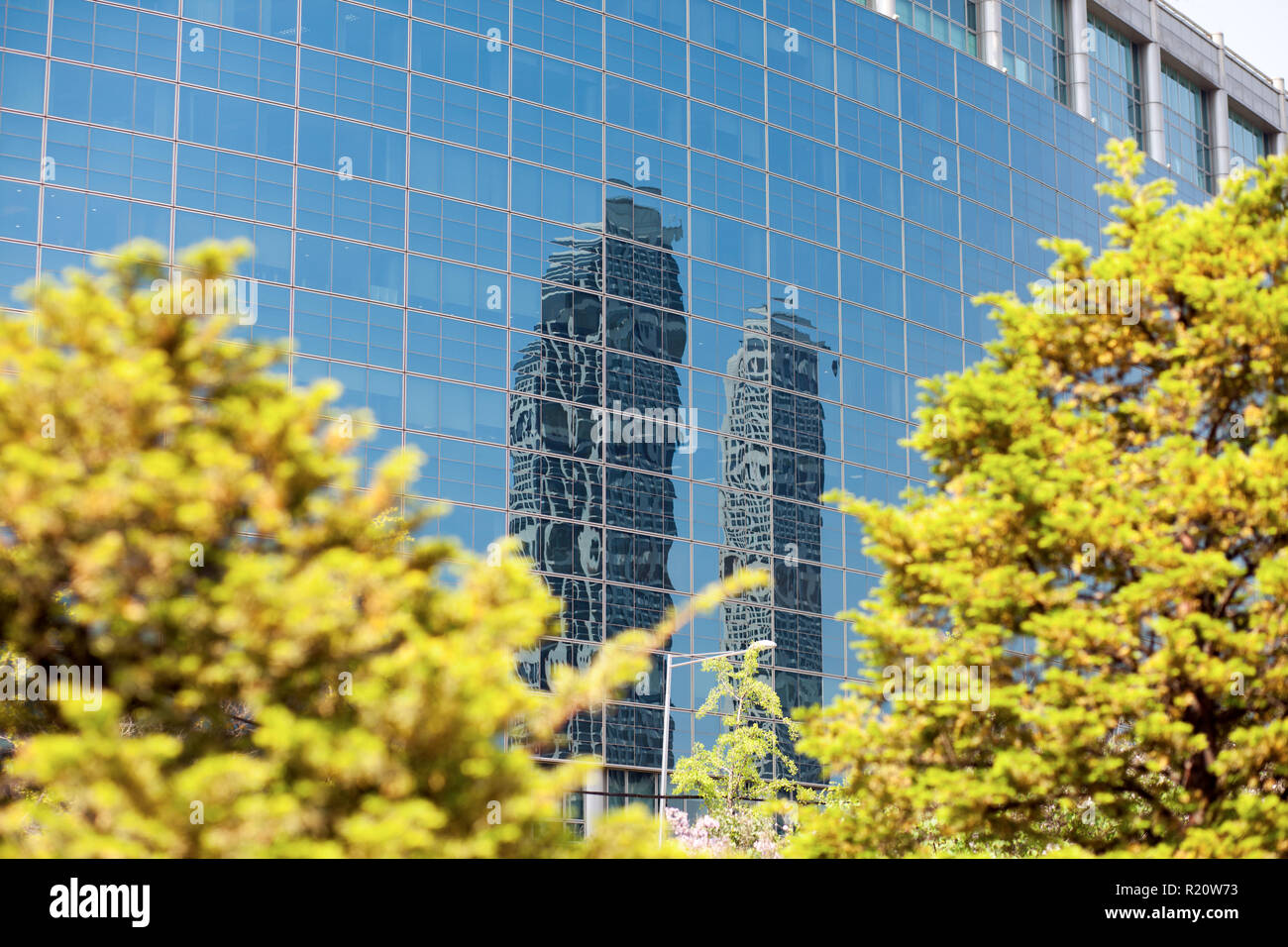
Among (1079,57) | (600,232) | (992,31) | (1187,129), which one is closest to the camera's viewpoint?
(600,232)

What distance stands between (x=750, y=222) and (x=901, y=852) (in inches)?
2139

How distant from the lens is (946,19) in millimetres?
79375

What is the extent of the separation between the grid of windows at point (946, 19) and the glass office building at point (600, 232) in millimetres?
155

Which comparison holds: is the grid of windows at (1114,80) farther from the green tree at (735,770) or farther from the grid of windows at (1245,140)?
the green tree at (735,770)

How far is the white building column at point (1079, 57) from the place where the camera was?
82.4 meters

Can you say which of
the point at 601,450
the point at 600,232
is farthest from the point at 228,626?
the point at 600,232

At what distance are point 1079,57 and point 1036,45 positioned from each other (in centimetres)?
278

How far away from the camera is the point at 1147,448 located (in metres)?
16.3

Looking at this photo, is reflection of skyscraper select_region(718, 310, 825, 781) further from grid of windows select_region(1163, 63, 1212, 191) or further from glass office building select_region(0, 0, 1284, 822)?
grid of windows select_region(1163, 63, 1212, 191)

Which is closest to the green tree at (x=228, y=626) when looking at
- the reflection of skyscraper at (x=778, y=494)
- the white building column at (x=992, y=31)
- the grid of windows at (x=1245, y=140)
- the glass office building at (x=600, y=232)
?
the glass office building at (x=600, y=232)

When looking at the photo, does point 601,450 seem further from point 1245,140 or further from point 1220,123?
point 1245,140
